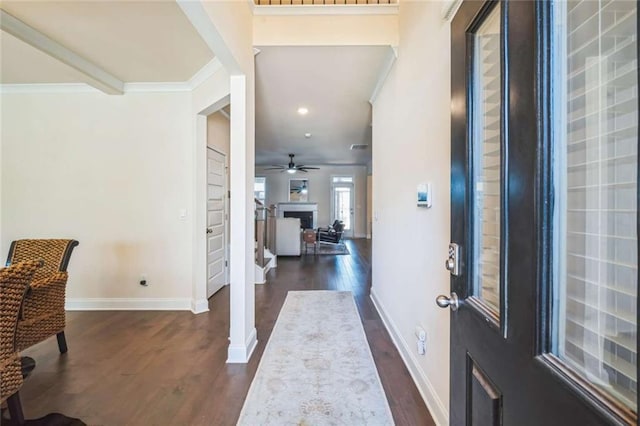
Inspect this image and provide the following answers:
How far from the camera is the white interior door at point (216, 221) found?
385cm

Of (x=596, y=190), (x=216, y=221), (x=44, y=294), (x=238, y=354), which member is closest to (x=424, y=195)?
(x=596, y=190)

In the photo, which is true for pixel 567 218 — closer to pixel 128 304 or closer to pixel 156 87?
pixel 156 87

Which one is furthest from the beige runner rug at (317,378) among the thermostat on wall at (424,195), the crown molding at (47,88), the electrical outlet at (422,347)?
the crown molding at (47,88)

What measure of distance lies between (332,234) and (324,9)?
6002 mm

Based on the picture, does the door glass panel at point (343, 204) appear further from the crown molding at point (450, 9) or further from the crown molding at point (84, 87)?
the crown molding at point (450, 9)

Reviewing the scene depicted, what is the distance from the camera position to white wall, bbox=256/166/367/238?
10922 millimetres

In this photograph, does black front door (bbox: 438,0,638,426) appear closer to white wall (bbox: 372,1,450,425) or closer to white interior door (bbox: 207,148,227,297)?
white wall (bbox: 372,1,450,425)

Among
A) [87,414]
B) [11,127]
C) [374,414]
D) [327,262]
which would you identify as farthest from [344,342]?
[11,127]

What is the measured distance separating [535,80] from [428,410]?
1.84 m

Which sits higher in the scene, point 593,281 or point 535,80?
point 535,80

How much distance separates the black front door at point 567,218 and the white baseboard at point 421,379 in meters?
1.06

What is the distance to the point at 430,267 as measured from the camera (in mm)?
1806

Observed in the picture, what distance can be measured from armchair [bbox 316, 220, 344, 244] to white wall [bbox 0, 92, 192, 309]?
461 cm

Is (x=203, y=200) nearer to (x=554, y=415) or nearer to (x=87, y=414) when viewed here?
(x=87, y=414)
